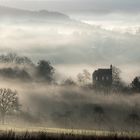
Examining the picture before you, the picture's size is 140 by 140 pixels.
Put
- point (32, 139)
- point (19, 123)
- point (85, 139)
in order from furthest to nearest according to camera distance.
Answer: point (19, 123) < point (85, 139) < point (32, 139)

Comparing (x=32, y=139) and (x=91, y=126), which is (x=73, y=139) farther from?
(x=91, y=126)

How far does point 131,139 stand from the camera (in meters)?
116

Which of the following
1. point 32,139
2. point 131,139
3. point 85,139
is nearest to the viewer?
point 32,139

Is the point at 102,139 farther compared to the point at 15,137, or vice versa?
the point at 102,139

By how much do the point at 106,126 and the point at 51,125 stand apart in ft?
53.7

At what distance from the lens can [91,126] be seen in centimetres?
19800

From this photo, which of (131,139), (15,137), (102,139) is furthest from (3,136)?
(131,139)

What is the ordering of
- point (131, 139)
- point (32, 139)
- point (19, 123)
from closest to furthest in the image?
point (32, 139) → point (131, 139) → point (19, 123)

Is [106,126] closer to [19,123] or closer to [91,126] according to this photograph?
[91,126]

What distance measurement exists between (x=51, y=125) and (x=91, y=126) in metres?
11.7

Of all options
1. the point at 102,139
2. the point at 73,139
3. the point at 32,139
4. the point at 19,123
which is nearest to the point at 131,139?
the point at 102,139

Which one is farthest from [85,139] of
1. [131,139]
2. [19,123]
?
[19,123]

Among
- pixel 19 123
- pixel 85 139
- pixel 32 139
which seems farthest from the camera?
pixel 19 123

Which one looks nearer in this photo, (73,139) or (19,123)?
(73,139)
